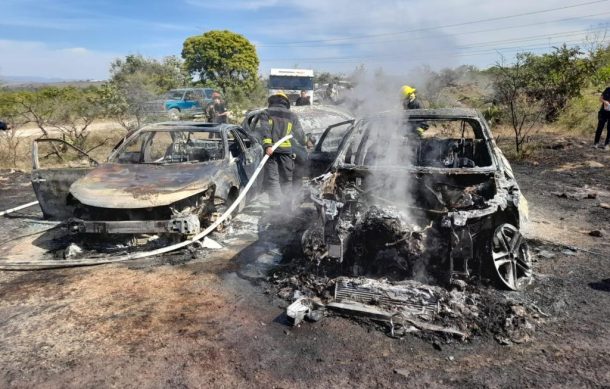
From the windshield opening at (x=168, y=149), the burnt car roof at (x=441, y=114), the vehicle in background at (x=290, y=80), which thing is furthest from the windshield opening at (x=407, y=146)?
the vehicle in background at (x=290, y=80)

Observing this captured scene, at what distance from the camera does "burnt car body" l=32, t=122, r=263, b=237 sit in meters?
5.32

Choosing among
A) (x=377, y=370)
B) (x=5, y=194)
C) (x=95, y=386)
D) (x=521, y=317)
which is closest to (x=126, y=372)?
(x=95, y=386)

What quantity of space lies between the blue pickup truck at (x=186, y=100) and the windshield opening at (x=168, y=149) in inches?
572

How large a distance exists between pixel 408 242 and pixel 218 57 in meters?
35.4

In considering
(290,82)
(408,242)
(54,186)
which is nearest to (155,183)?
(54,186)

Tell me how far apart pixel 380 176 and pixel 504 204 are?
1.43 meters

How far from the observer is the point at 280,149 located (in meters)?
7.26

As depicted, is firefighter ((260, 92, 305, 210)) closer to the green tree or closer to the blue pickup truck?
the blue pickup truck

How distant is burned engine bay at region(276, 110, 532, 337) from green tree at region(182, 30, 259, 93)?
108 feet

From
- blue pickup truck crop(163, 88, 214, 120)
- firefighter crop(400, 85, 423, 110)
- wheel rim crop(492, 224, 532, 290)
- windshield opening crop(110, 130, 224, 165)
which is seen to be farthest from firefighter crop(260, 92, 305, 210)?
blue pickup truck crop(163, 88, 214, 120)

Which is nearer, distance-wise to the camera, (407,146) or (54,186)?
(54,186)

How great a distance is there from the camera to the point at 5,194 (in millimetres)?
9234

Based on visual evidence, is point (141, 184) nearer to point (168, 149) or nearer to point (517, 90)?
point (168, 149)

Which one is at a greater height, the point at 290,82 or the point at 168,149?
the point at 290,82
